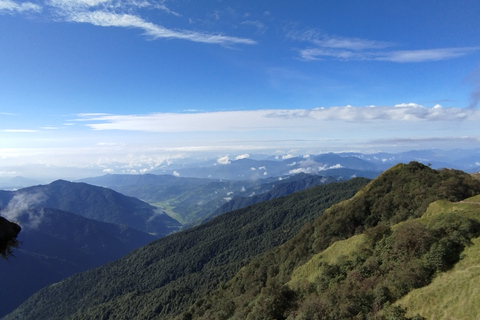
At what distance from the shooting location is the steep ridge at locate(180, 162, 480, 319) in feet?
108

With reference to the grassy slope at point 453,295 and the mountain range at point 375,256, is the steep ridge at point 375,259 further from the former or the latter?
the grassy slope at point 453,295

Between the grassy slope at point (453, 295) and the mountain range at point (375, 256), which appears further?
the mountain range at point (375, 256)

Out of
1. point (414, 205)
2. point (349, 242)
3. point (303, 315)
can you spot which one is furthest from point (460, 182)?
point (303, 315)

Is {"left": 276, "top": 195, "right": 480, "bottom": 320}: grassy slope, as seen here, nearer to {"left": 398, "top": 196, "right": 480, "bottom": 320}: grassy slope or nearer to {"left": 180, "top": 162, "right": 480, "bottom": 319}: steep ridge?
{"left": 398, "top": 196, "right": 480, "bottom": 320}: grassy slope

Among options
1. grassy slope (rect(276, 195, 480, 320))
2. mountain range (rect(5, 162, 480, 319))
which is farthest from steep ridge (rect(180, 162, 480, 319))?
grassy slope (rect(276, 195, 480, 320))

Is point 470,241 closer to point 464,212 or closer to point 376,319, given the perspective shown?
point 464,212

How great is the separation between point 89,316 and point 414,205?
192 meters

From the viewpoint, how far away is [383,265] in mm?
39594

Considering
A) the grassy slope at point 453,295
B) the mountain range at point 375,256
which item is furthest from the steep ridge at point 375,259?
the grassy slope at point 453,295

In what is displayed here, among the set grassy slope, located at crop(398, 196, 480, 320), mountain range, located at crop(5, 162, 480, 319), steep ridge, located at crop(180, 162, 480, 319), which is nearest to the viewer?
grassy slope, located at crop(398, 196, 480, 320)

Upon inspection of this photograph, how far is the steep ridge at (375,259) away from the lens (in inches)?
1299

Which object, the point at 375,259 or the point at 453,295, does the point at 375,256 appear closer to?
the point at 375,259

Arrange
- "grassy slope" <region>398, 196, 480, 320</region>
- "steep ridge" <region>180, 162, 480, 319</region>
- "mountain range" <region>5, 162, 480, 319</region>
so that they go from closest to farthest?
"grassy slope" <region>398, 196, 480, 320</region>, "mountain range" <region>5, 162, 480, 319</region>, "steep ridge" <region>180, 162, 480, 319</region>

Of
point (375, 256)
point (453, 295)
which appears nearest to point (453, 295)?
point (453, 295)
